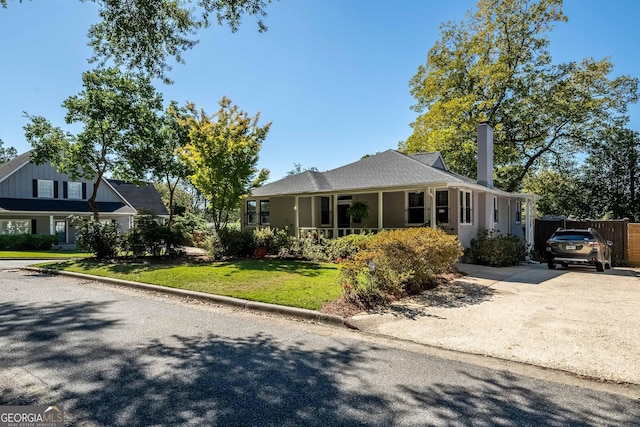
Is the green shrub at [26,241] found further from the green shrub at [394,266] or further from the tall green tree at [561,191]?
the tall green tree at [561,191]

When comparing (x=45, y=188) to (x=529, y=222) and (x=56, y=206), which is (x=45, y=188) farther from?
(x=529, y=222)

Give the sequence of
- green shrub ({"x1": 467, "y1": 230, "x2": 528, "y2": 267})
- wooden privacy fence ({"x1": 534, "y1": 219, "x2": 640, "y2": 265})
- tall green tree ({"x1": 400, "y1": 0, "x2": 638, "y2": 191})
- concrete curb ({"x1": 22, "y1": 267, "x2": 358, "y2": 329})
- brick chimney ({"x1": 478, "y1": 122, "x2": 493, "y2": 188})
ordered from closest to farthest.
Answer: concrete curb ({"x1": 22, "y1": 267, "x2": 358, "y2": 329}), green shrub ({"x1": 467, "y1": 230, "x2": 528, "y2": 267}), wooden privacy fence ({"x1": 534, "y1": 219, "x2": 640, "y2": 265}), brick chimney ({"x1": 478, "y1": 122, "x2": 493, "y2": 188}), tall green tree ({"x1": 400, "y1": 0, "x2": 638, "y2": 191})

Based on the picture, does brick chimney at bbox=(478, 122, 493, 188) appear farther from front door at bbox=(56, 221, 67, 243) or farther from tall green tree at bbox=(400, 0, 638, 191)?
front door at bbox=(56, 221, 67, 243)

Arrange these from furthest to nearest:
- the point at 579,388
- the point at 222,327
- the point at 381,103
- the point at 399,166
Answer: the point at 381,103 → the point at 399,166 → the point at 222,327 → the point at 579,388

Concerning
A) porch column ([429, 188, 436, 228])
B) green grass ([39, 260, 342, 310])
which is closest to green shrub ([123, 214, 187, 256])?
green grass ([39, 260, 342, 310])

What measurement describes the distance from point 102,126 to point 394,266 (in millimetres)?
15994

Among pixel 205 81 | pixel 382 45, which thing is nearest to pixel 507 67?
pixel 382 45

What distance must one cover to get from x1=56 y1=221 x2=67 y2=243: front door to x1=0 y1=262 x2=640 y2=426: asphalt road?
2634 centimetres

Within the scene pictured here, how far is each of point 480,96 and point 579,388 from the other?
27103 millimetres

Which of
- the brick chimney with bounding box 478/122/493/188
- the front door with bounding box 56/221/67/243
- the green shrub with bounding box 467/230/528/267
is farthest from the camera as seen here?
the front door with bounding box 56/221/67/243

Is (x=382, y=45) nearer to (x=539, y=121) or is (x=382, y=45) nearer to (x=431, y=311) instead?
(x=431, y=311)

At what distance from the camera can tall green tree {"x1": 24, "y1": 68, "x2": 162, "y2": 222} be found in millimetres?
16656

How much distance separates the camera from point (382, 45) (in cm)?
1536

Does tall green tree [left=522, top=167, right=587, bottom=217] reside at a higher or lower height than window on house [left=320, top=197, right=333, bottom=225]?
higher
